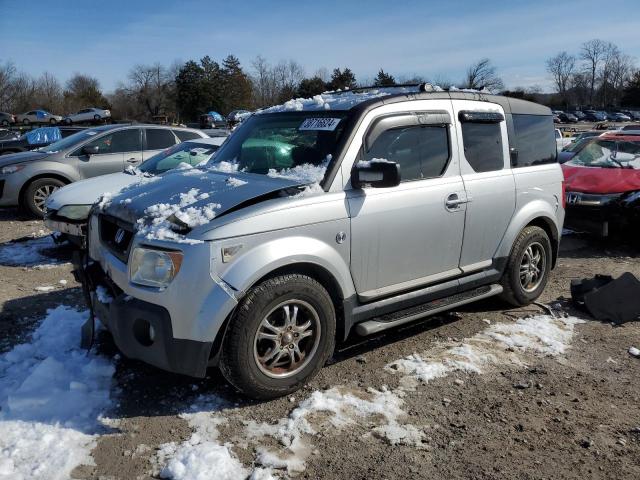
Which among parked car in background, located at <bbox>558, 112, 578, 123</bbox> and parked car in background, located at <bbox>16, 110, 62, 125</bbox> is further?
parked car in background, located at <bbox>558, 112, 578, 123</bbox>

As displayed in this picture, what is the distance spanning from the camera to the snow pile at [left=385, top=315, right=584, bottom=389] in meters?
4.10

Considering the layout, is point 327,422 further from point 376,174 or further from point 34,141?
point 34,141

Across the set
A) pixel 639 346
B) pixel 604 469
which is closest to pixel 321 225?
pixel 604 469

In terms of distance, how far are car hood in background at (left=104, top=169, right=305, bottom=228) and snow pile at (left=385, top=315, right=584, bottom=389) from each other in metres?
1.64

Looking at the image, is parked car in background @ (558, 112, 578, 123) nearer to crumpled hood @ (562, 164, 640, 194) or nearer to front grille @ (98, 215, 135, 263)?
crumpled hood @ (562, 164, 640, 194)

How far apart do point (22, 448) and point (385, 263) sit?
2515 millimetres

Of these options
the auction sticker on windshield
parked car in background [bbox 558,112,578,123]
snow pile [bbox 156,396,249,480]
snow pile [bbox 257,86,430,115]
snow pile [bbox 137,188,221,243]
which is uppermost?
parked car in background [bbox 558,112,578,123]

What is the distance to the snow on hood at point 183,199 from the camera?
3.33 metres

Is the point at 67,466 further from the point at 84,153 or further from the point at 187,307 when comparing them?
the point at 84,153

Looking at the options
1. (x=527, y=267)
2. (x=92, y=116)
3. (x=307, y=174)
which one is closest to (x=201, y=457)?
(x=307, y=174)

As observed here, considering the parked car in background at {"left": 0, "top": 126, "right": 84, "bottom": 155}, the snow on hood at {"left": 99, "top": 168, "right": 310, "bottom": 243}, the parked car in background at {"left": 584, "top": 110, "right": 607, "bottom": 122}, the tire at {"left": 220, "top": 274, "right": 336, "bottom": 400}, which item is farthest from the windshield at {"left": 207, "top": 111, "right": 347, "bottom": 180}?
the parked car in background at {"left": 584, "top": 110, "right": 607, "bottom": 122}

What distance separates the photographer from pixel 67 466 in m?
2.89

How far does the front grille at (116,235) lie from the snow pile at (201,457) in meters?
1.17

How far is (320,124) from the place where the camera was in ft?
13.7
